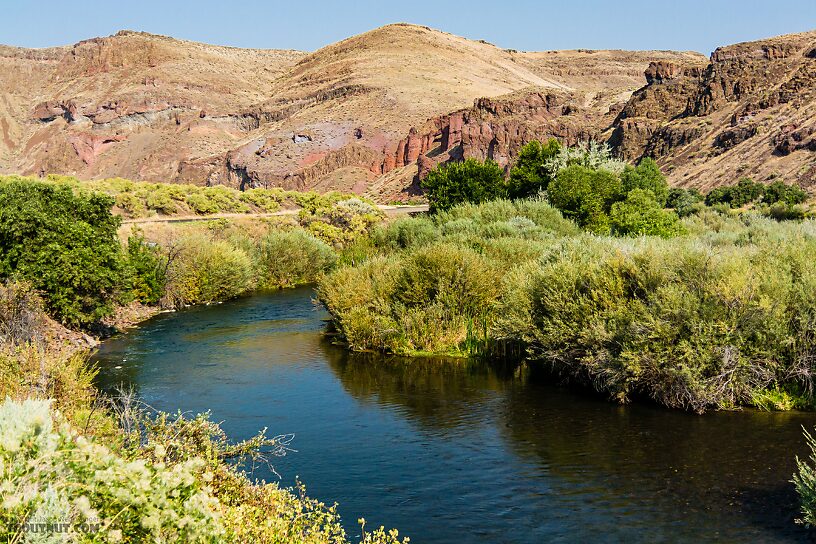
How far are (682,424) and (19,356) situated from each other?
14.8 m

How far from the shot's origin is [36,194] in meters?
29.9

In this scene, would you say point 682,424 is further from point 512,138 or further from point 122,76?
point 122,76

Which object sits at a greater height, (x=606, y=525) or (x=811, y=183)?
(x=811, y=183)

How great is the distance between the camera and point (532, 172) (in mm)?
56750

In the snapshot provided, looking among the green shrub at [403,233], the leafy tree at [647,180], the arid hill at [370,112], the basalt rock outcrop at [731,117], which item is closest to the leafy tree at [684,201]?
the leafy tree at [647,180]

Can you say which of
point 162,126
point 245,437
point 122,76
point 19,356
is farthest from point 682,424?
point 122,76

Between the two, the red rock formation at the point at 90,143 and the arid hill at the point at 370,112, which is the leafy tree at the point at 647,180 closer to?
the arid hill at the point at 370,112

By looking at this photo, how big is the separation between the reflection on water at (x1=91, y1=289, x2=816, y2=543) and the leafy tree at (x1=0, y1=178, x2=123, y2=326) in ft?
10.9

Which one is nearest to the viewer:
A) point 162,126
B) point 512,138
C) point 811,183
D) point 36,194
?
point 36,194

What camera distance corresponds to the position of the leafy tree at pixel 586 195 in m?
46.0

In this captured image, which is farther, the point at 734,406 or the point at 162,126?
the point at 162,126

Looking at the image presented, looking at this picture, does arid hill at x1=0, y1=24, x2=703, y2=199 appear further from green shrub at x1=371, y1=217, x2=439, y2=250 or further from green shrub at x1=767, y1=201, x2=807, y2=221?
green shrub at x1=371, y1=217, x2=439, y2=250

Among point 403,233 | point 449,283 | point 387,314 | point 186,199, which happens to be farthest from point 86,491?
point 186,199

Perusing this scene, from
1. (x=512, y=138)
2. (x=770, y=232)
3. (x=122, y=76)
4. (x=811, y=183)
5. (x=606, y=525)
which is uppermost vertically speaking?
(x=122, y=76)
